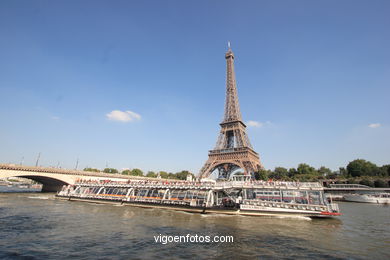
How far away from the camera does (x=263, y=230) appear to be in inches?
856

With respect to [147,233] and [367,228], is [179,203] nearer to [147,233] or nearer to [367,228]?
[147,233]

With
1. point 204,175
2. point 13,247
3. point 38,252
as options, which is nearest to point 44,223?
point 13,247

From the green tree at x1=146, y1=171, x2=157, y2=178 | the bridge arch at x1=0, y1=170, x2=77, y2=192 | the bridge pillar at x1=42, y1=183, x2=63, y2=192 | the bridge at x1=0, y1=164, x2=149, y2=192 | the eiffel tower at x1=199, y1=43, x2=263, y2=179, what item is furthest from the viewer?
the green tree at x1=146, y1=171, x2=157, y2=178

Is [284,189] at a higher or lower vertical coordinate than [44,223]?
higher

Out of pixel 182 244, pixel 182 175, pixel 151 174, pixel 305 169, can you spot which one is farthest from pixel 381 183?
pixel 151 174

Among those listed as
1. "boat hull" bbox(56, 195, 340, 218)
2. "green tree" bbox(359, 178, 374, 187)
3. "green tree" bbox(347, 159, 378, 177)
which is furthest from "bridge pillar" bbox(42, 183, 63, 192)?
"green tree" bbox(347, 159, 378, 177)

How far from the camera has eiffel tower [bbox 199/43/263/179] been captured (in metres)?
70.9

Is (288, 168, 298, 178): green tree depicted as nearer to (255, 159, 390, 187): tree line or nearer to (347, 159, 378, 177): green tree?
(255, 159, 390, 187): tree line

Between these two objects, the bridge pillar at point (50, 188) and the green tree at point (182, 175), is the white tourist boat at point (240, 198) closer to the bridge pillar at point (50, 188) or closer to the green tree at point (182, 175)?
the bridge pillar at point (50, 188)

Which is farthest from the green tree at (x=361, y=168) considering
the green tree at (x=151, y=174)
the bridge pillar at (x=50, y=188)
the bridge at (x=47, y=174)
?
the bridge pillar at (x=50, y=188)

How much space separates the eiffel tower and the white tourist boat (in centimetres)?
3164

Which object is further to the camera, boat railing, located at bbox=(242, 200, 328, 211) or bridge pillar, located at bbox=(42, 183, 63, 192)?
bridge pillar, located at bbox=(42, 183, 63, 192)

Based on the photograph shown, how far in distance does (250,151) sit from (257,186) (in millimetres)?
42667

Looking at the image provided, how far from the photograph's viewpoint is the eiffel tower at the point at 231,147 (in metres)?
70.9
